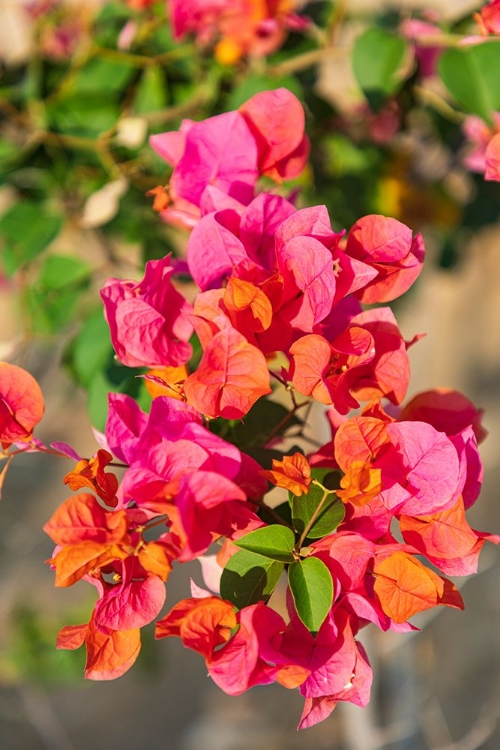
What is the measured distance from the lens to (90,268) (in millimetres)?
640

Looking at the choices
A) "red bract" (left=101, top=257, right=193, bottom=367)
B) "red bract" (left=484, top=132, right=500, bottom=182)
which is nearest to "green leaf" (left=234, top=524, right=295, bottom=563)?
"red bract" (left=101, top=257, right=193, bottom=367)

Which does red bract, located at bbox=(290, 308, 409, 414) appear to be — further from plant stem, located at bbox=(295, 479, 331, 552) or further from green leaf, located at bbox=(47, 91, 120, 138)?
green leaf, located at bbox=(47, 91, 120, 138)

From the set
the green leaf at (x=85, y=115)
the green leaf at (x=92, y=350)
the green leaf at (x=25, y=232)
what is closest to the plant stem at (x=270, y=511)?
the green leaf at (x=92, y=350)

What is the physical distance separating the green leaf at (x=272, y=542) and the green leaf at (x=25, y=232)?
0.39 meters

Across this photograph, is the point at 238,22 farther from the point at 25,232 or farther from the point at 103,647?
the point at 103,647

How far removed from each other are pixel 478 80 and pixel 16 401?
0.38m

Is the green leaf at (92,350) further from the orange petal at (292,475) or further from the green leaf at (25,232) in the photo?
the orange petal at (292,475)

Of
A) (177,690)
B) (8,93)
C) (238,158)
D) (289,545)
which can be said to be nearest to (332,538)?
(289,545)

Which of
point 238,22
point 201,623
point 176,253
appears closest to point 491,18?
point 238,22

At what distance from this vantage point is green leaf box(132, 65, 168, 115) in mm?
675

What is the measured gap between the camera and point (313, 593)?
0.31 metres

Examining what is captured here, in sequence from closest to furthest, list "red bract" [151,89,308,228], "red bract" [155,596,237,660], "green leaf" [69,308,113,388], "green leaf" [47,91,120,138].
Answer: "red bract" [155,596,237,660] → "red bract" [151,89,308,228] → "green leaf" [69,308,113,388] → "green leaf" [47,91,120,138]

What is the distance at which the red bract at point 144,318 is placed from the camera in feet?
1.16

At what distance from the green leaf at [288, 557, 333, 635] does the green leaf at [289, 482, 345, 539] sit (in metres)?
0.02
